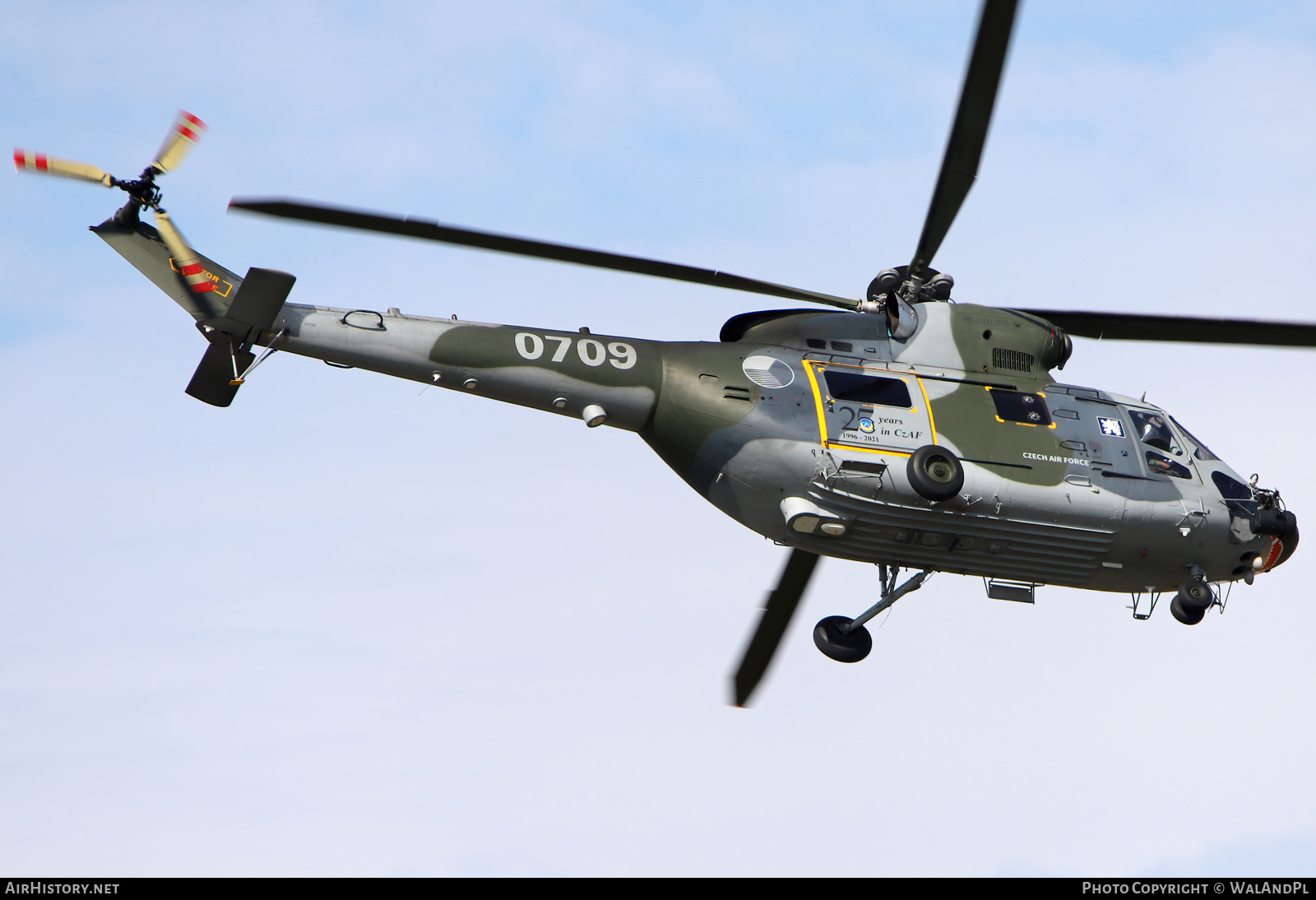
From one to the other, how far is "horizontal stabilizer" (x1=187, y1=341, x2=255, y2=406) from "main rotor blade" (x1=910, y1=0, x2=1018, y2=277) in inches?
360

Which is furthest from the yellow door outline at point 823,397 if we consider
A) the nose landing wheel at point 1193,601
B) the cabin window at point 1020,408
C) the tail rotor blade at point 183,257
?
the tail rotor blade at point 183,257

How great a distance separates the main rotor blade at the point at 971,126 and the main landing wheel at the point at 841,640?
17.2 ft

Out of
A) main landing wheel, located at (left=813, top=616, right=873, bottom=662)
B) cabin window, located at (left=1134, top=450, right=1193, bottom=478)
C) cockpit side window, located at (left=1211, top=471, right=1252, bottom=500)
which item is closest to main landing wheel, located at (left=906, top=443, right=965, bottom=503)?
main landing wheel, located at (left=813, top=616, right=873, bottom=662)

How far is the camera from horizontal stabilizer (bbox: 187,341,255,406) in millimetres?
17859

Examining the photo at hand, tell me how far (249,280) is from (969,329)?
10064 mm

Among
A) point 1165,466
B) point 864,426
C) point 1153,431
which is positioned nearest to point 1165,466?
point 1165,466

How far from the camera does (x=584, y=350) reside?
19172 mm

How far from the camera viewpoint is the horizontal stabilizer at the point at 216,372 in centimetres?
1786

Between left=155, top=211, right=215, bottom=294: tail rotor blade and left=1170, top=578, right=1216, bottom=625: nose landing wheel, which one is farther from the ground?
left=155, top=211, right=215, bottom=294: tail rotor blade

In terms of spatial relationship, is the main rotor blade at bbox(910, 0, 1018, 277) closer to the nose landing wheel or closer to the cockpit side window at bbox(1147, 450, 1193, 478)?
the cockpit side window at bbox(1147, 450, 1193, 478)

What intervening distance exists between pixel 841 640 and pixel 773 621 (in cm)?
202
